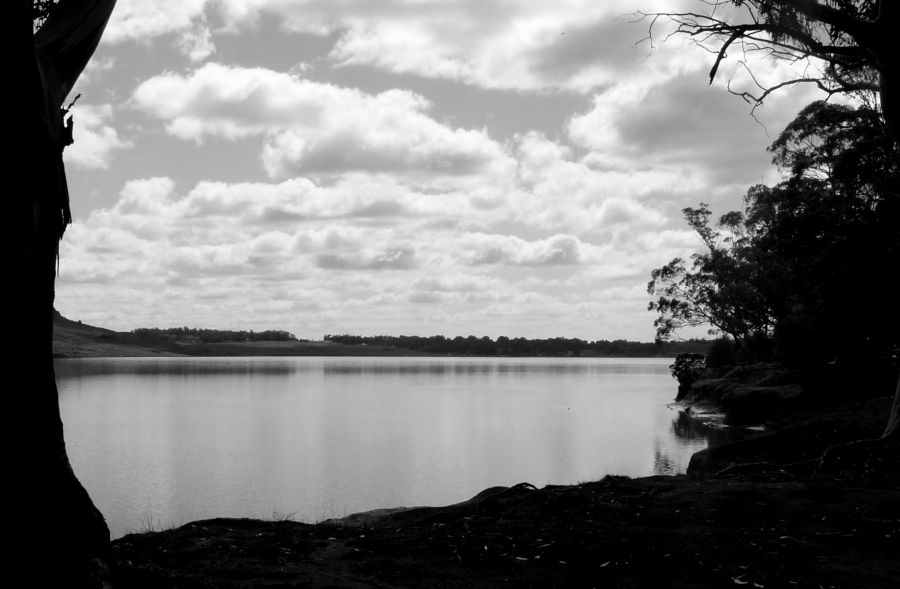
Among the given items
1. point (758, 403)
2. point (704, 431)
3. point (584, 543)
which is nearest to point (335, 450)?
point (704, 431)

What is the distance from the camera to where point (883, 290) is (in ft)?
74.9

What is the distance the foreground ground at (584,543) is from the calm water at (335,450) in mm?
9133

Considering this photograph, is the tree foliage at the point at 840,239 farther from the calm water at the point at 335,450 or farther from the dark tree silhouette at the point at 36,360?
the dark tree silhouette at the point at 36,360

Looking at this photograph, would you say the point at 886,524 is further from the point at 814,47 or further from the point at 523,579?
the point at 814,47

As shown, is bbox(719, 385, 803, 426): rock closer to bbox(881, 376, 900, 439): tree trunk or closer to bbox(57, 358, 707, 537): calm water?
bbox(57, 358, 707, 537): calm water

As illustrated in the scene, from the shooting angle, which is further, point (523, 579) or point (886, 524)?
point (886, 524)

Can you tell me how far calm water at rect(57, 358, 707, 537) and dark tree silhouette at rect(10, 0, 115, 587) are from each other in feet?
39.3

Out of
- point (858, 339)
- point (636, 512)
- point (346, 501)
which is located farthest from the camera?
point (858, 339)

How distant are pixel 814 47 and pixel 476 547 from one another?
25.3 feet

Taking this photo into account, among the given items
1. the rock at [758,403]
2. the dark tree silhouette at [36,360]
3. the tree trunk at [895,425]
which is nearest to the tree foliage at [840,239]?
the rock at [758,403]

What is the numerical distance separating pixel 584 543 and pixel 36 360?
14.5 feet

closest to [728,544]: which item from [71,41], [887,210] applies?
[71,41]

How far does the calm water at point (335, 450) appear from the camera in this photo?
20062 mm

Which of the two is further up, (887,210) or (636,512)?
(887,210)
